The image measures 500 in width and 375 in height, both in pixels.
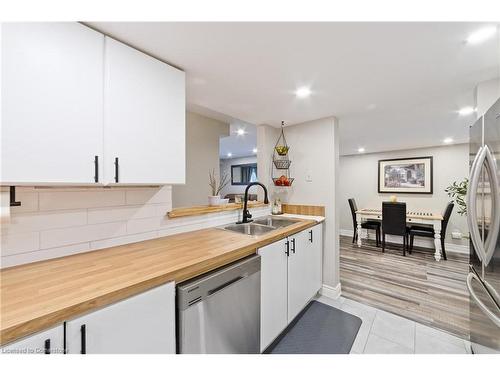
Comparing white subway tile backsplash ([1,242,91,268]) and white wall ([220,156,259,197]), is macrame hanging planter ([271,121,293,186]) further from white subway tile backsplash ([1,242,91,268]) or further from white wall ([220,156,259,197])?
white wall ([220,156,259,197])

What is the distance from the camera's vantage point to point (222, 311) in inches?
46.6

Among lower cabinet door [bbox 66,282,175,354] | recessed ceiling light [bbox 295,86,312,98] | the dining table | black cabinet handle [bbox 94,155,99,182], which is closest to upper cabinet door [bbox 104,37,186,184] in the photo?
black cabinet handle [bbox 94,155,99,182]

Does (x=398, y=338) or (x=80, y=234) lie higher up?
A: (x=80, y=234)

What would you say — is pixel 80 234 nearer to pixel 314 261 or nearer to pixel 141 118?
pixel 141 118

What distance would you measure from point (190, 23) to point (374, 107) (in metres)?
1.93

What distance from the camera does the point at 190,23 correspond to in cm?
105

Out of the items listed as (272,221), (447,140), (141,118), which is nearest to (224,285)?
(141,118)

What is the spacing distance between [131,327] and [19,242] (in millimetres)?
753

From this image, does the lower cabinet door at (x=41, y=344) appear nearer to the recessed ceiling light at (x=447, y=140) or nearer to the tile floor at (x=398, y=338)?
the tile floor at (x=398, y=338)

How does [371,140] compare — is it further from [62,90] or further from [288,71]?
[62,90]

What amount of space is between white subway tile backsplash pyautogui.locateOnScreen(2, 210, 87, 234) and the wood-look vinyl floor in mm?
2714

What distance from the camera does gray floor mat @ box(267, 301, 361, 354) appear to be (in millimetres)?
1660
